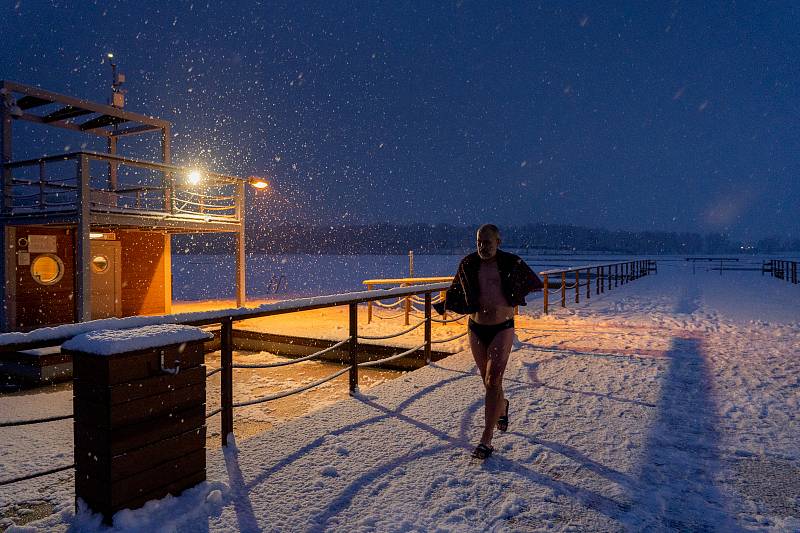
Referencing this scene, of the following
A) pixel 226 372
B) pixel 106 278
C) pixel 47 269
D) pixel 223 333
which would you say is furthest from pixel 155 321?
pixel 106 278

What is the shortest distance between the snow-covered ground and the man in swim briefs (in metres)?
0.46

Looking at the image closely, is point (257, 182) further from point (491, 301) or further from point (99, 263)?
point (491, 301)

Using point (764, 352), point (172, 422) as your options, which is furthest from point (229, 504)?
point (764, 352)

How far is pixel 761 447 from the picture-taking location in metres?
4.09

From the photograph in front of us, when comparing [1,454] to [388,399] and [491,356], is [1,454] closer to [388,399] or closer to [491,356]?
[388,399]

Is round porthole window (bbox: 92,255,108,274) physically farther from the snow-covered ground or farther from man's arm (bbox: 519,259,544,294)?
man's arm (bbox: 519,259,544,294)

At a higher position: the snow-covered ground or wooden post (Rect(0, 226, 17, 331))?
wooden post (Rect(0, 226, 17, 331))

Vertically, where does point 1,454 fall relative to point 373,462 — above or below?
below

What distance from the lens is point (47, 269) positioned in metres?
12.6

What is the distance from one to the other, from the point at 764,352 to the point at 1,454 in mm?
10211

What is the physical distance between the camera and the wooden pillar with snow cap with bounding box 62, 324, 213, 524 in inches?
108

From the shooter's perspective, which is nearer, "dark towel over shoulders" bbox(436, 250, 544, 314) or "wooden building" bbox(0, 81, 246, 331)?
"dark towel over shoulders" bbox(436, 250, 544, 314)

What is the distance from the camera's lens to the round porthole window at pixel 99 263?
13559mm

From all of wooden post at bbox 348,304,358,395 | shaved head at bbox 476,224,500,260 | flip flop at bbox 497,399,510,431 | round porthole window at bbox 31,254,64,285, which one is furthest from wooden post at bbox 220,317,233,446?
round porthole window at bbox 31,254,64,285
